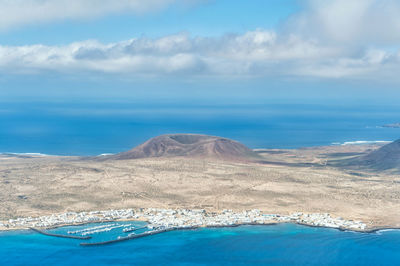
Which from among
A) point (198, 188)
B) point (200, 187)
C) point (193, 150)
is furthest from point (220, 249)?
point (193, 150)

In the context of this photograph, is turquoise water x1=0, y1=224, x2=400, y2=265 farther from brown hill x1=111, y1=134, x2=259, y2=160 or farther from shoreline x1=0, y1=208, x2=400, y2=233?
brown hill x1=111, y1=134, x2=259, y2=160

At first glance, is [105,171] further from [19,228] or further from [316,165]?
[316,165]

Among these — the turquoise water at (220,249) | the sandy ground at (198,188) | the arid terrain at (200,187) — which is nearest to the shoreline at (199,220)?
the turquoise water at (220,249)

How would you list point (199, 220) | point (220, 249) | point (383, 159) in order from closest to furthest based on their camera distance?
point (220, 249), point (199, 220), point (383, 159)

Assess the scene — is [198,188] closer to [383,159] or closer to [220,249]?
[220,249]

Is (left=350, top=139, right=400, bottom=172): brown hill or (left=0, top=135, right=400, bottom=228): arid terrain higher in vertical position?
(left=350, top=139, right=400, bottom=172): brown hill

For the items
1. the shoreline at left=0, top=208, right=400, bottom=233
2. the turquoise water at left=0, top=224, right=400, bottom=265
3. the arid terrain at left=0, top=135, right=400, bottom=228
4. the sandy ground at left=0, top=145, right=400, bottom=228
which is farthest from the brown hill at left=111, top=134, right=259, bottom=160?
the turquoise water at left=0, top=224, right=400, bottom=265
